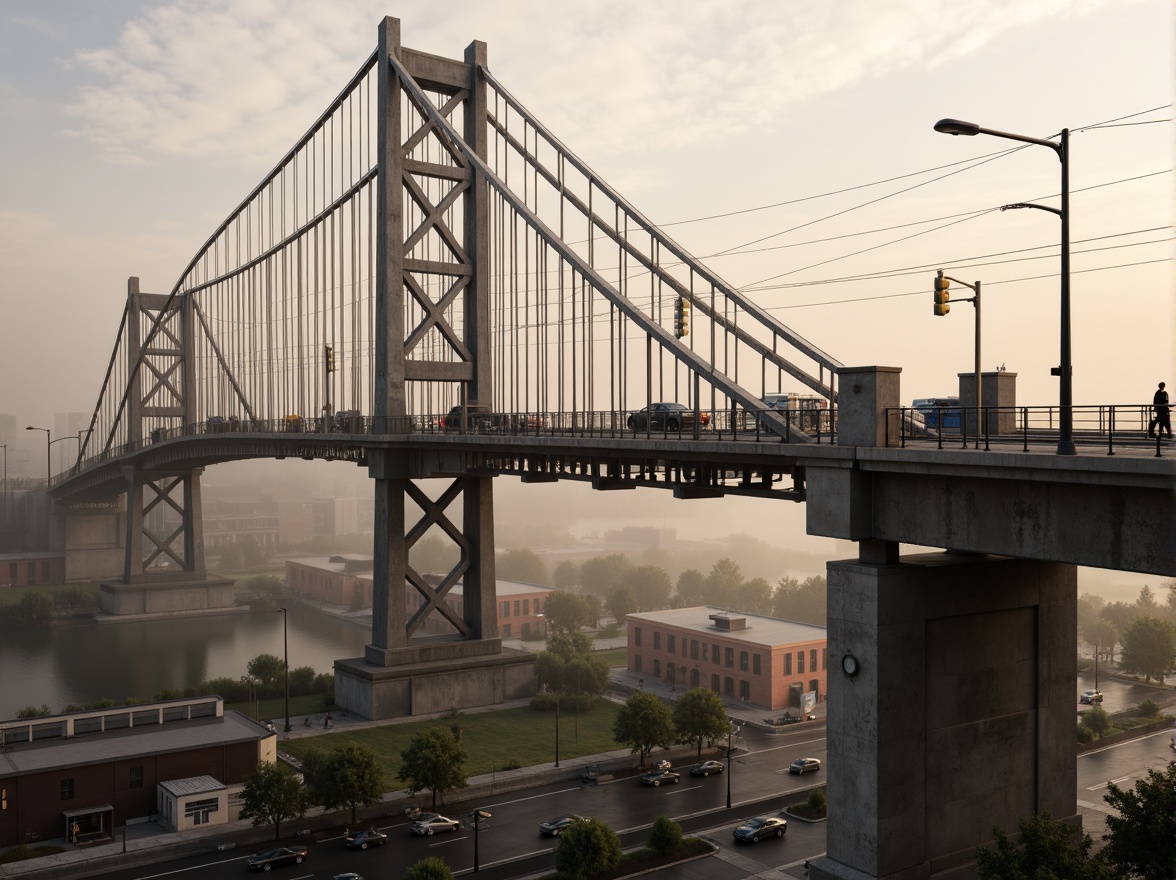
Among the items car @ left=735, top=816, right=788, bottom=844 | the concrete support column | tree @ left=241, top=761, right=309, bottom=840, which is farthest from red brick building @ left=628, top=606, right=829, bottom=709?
the concrete support column

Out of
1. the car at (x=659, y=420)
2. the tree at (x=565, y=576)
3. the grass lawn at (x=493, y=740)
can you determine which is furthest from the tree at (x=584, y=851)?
the tree at (x=565, y=576)

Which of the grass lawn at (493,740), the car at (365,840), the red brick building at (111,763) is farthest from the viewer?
the grass lawn at (493,740)

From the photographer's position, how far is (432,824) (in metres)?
39.1

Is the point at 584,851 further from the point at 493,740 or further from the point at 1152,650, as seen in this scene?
the point at 1152,650

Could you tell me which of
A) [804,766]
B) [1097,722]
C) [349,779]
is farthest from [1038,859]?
[1097,722]

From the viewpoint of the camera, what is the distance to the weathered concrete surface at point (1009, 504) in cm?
1859

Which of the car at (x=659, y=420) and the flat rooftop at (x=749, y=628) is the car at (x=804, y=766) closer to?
the flat rooftop at (x=749, y=628)

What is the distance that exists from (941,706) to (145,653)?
228ft

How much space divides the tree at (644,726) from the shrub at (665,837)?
10.9 m

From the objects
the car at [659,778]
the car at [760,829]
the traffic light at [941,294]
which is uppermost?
the traffic light at [941,294]

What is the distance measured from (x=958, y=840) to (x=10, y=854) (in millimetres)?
31663

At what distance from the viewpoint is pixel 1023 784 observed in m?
25.9

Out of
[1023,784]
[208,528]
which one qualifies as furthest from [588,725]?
[208,528]

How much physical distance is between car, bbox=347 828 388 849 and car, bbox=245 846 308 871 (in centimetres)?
187
